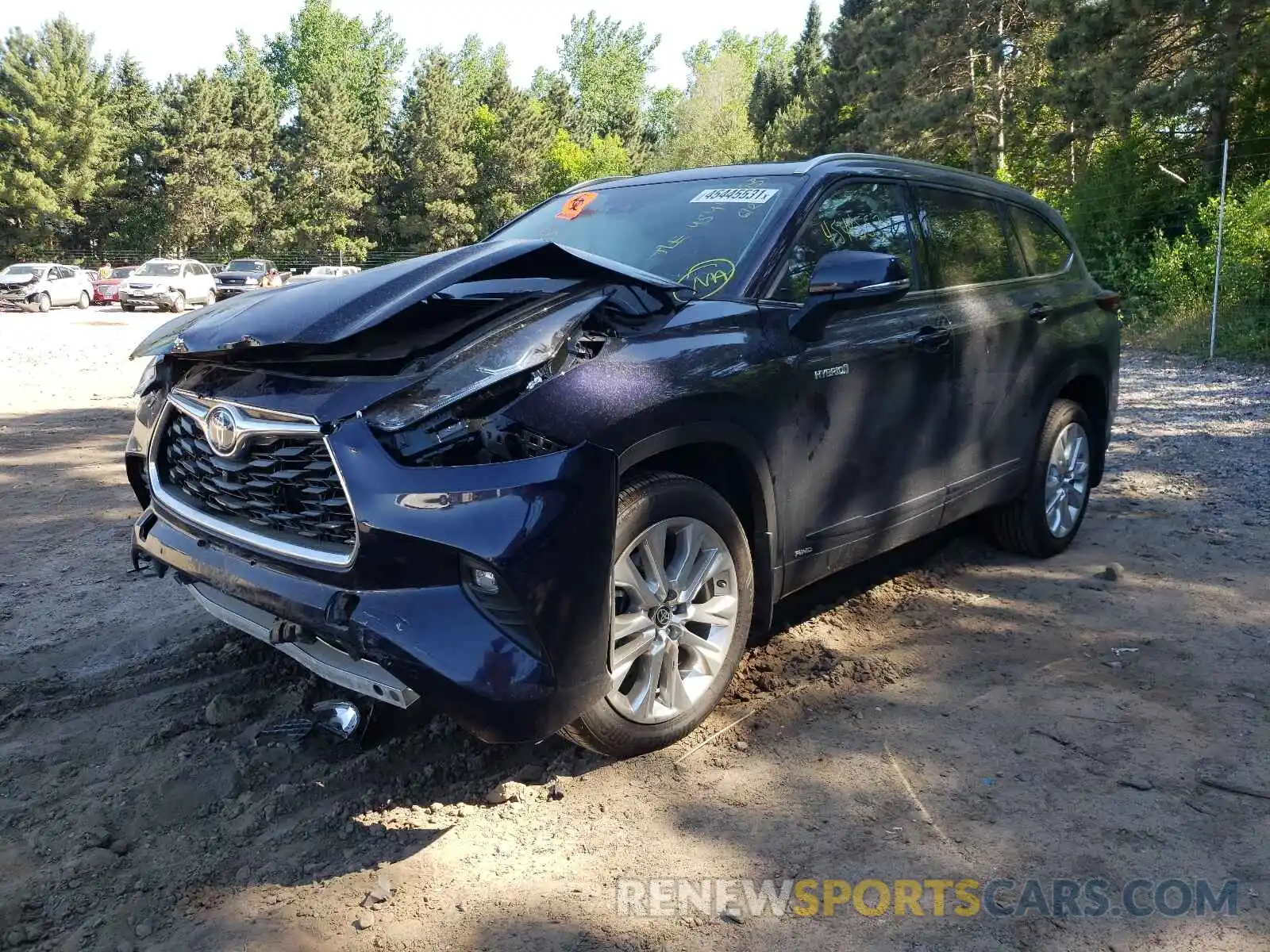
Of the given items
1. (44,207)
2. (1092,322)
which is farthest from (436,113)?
(1092,322)

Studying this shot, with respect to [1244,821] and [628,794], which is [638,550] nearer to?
[628,794]

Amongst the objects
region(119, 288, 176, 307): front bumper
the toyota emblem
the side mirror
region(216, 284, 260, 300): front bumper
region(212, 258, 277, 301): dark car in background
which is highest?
region(212, 258, 277, 301): dark car in background

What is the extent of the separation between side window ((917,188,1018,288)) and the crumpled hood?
1600 millimetres

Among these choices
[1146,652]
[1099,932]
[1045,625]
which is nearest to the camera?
[1099,932]

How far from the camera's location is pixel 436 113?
54781 mm

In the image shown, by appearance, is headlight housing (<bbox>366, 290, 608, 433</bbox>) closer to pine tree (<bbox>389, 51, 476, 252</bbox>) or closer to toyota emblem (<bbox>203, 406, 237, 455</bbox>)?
toyota emblem (<bbox>203, 406, 237, 455</bbox>)

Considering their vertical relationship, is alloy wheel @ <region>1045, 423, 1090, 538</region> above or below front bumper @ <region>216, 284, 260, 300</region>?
below

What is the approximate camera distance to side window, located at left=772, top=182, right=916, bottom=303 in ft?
11.4

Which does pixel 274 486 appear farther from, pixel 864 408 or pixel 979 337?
pixel 979 337

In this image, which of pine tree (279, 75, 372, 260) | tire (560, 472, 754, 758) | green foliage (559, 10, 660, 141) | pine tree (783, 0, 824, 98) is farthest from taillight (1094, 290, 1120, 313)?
green foliage (559, 10, 660, 141)

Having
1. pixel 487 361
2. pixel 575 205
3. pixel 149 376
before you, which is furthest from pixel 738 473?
pixel 149 376

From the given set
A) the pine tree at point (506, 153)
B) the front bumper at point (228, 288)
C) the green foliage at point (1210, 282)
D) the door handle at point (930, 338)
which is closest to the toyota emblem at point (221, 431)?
the door handle at point (930, 338)

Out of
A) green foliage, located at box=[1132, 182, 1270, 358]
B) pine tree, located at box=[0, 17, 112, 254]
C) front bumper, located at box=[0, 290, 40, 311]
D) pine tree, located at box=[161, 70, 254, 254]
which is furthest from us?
pine tree, located at box=[161, 70, 254, 254]

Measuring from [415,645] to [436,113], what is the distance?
57.2m
